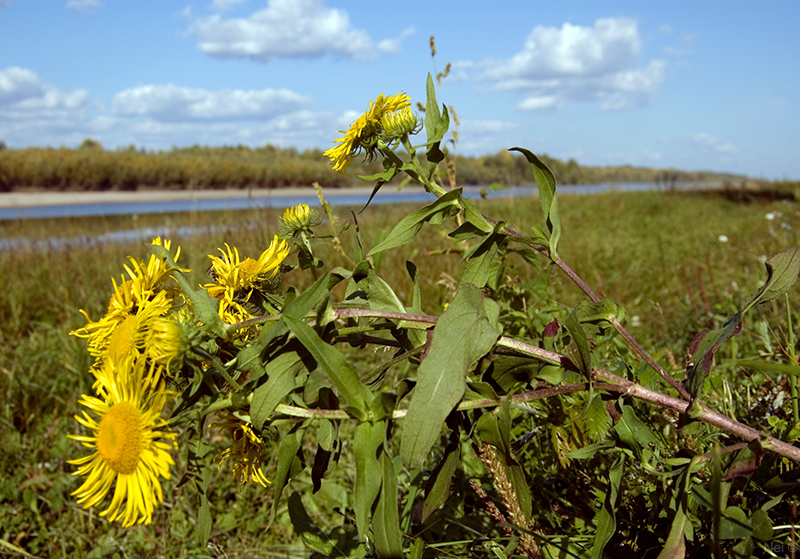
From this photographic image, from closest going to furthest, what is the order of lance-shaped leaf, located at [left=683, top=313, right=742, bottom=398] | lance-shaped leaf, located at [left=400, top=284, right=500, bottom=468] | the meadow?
lance-shaped leaf, located at [left=400, top=284, right=500, bottom=468] < lance-shaped leaf, located at [left=683, top=313, right=742, bottom=398] < the meadow

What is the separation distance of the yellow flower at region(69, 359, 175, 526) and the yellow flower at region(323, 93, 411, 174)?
484mm

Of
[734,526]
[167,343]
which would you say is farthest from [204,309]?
[734,526]

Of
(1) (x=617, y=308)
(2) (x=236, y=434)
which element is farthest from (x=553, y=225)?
(2) (x=236, y=434)

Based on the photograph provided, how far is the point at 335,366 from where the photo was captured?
746mm

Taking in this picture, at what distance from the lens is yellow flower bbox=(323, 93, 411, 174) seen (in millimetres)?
974

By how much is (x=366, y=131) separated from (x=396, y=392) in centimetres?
46

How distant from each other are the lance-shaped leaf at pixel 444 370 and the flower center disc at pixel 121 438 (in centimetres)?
34

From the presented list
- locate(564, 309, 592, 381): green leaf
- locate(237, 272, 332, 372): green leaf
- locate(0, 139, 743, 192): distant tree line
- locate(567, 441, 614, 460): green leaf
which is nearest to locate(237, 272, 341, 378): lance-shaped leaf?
locate(237, 272, 332, 372): green leaf

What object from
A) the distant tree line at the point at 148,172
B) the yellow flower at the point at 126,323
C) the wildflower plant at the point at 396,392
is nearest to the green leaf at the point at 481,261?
the wildflower plant at the point at 396,392

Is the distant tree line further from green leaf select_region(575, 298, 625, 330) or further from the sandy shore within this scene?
green leaf select_region(575, 298, 625, 330)

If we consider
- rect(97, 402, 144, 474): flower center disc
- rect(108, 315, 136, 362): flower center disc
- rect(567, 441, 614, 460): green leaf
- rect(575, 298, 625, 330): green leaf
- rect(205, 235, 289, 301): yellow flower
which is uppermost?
rect(205, 235, 289, 301): yellow flower

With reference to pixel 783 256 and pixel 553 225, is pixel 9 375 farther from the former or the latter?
pixel 783 256

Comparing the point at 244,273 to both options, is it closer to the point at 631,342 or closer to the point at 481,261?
the point at 481,261

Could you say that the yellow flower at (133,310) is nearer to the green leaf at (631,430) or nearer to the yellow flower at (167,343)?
the yellow flower at (167,343)
